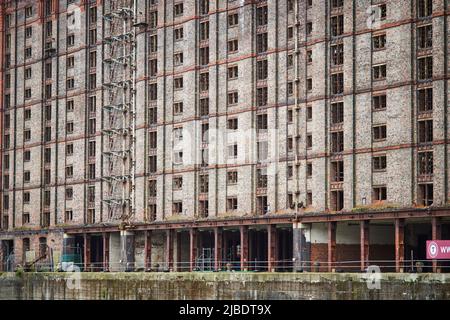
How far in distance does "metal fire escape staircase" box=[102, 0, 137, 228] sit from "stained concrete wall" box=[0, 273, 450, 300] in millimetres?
11635

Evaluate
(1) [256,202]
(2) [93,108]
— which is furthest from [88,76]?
(1) [256,202]

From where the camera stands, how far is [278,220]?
107 meters

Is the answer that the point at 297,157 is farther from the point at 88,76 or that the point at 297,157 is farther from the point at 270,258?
the point at 88,76

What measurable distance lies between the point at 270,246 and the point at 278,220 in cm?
239

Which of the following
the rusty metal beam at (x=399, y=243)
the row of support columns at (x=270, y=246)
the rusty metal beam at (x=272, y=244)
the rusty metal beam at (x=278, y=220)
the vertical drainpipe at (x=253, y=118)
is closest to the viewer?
the rusty metal beam at (x=399, y=243)

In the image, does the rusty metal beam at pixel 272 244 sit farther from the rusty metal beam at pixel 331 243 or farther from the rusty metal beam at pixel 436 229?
the rusty metal beam at pixel 436 229

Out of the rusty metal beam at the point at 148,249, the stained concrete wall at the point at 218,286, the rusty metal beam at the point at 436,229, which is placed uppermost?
the rusty metal beam at the point at 436,229

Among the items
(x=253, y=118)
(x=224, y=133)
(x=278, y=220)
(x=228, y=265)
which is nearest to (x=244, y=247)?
(x=278, y=220)

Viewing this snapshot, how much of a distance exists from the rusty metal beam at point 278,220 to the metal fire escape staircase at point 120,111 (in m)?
3.11

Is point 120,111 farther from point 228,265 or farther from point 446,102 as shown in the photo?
point 446,102

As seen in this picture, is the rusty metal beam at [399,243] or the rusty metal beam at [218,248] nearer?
the rusty metal beam at [399,243]

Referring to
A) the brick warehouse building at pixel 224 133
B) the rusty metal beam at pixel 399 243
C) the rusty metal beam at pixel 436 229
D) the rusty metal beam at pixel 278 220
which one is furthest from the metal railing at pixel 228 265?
the rusty metal beam at pixel 278 220

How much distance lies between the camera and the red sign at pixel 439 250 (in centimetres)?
9044

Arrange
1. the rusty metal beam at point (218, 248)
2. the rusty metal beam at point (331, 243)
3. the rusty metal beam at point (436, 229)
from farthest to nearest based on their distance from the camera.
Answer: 1. the rusty metal beam at point (218, 248)
2. the rusty metal beam at point (331, 243)
3. the rusty metal beam at point (436, 229)
